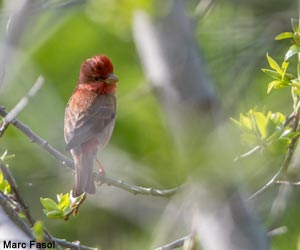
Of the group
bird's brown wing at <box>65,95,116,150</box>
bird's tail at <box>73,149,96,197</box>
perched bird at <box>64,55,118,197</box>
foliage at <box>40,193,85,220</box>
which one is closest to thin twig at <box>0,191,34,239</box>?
foliage at <box>40,193,85,220</box>

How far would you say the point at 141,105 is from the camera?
13.8ft

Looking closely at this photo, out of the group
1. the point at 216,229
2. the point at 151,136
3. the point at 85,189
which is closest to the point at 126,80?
the point at 85,189

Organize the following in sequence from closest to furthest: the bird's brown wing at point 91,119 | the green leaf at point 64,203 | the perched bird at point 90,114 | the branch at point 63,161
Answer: the branch at point 63,161 < the green leaf at point 64,203 < the perched bird at point 90,114 < the bird's brown wing at point 91,119

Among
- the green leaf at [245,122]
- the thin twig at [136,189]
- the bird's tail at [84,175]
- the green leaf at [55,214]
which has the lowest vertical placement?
the bird's tail at [84,175]

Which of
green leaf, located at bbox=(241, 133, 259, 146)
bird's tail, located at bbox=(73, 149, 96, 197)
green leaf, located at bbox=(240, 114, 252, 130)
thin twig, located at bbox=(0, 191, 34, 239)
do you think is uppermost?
thin twig, located at bbox=(0, 191, 34, 239)

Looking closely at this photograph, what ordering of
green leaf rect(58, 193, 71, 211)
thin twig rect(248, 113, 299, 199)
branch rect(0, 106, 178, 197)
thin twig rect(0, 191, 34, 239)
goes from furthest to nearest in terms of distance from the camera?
green leaf rect(58, 193, 71, 211) → branch rect(0, 106, 178, 197) → thin twig rect(248, 113, 299, 199) → thin twig rect(0, 191, 34, 239)

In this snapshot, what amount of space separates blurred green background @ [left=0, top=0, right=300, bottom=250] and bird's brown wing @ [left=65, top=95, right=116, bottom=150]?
0.10 meters

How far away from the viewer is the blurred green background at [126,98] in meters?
2.41

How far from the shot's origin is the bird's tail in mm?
4734

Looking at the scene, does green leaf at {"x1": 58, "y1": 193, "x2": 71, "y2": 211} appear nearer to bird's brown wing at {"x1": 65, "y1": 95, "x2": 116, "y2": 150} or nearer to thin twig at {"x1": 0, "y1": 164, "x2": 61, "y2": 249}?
thin twig at {"x1": 0, "y1": 164, "x2": 61, "y2": 249}

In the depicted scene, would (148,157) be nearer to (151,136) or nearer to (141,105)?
(151,136)

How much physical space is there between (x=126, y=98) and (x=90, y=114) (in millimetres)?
3510

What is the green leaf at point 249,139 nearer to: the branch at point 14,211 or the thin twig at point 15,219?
the branch at point 14,211

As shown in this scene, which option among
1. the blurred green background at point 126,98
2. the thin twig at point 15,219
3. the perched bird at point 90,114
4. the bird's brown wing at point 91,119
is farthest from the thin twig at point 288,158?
the bird's brown wing at point 91,119
